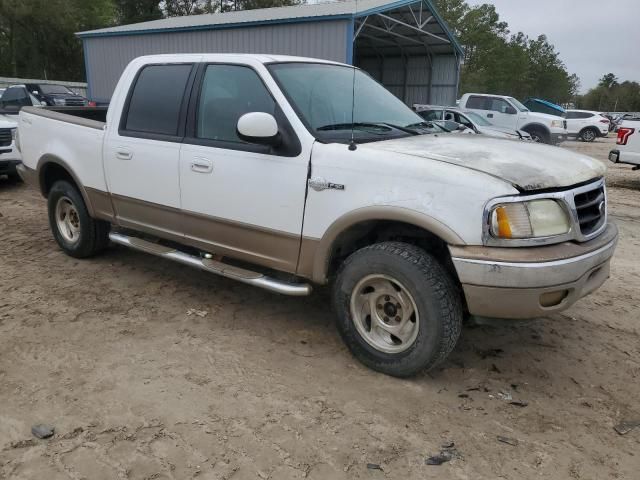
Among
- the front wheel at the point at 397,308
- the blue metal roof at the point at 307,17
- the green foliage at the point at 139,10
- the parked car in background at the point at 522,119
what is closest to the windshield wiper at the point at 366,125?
the front wheel at the point at 397,308

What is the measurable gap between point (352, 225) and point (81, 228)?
322cm

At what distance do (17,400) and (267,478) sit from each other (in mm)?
1605

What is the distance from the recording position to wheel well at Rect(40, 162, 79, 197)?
5426 millimetres

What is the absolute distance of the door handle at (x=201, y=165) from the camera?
3.91m

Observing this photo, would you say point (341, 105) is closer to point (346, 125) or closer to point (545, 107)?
point (346, 125)

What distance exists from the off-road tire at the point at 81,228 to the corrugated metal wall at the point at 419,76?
18813 millimetres

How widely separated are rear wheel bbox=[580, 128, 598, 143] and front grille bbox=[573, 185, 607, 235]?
85.2 feet

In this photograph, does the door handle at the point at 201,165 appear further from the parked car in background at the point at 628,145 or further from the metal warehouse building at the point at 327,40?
the metal warehouse building at the point at 327,40

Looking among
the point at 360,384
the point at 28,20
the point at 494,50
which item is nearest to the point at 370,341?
the point at 360,384

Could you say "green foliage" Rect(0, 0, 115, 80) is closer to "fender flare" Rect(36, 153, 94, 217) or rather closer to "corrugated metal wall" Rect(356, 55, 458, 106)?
"corrugated metal wall" Rect(356, 55, 458, 106)

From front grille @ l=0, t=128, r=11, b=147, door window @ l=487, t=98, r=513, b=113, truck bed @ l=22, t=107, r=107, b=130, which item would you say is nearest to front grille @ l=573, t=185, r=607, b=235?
truck bed @ l=22, t=107, r=107, b=130

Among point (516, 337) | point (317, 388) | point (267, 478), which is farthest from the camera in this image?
point (516, 337)

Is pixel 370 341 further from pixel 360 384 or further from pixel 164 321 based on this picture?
pixel 164 321

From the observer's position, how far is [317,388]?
10.8 ft
